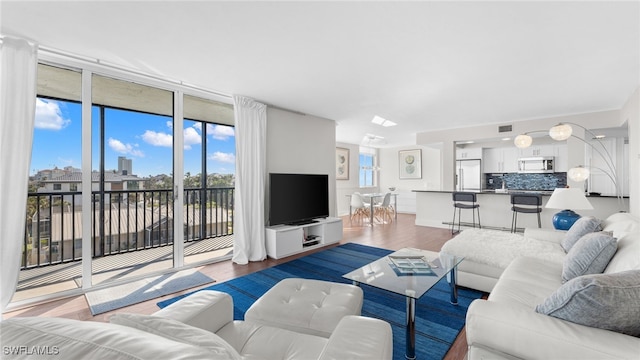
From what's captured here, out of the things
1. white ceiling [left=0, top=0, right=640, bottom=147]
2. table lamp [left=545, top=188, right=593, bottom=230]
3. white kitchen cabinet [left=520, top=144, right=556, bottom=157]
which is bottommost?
table lamp [left=545, top=188, right=593, bottom=230]

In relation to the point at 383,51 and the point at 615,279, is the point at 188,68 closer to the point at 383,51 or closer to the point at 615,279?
the point at 383,51

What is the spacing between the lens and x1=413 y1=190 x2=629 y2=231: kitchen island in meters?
4.52

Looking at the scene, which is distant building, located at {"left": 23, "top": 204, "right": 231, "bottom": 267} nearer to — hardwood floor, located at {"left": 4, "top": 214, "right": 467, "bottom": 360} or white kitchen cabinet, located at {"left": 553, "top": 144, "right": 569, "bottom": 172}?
hardwood floor, located at {"left": 4, "top": 214, "right": 467, "bottom": 360}

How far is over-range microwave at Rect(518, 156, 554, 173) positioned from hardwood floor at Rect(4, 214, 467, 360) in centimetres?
322

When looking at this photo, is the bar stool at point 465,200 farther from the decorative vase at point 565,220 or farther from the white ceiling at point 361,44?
the white ceiling at point 361,44

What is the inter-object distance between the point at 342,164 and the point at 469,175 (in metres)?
3.71

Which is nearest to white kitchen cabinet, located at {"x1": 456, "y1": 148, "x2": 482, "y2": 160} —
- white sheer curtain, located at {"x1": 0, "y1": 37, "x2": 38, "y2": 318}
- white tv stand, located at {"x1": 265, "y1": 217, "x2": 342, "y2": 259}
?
white tv stand, located at {"x1": 265, "y1": 217, "x2": 342, "y2": 259}

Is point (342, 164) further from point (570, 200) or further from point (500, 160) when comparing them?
point (570, 200)

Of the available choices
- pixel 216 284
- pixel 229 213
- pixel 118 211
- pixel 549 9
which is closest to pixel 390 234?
pixel 229 213

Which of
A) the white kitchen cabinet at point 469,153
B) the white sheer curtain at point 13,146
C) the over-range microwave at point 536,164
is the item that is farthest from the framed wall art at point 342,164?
the white sheer curtain at point 13,146

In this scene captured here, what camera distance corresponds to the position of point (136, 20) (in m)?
1.97

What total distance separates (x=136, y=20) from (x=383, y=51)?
205 cm

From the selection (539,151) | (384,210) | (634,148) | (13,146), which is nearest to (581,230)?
(634,148)

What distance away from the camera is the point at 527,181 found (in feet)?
24.1
